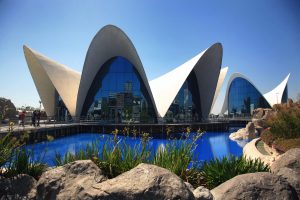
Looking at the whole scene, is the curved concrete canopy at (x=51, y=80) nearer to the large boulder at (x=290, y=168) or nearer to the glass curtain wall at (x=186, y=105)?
the glass curtain wall at (x=186, y=105)

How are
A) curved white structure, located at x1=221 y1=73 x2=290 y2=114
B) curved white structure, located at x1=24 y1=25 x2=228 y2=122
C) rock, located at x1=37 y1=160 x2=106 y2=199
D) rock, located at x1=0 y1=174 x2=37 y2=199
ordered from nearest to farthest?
1. rock, located at x1=37 y1=160 x2=106 y2=199
2. rock, located at x1=0 y1=174 x2=37 y2=199
3. curved white structure, located at x1=24 y1=25 x2=228 y2=122
4. curved white structure, located at x1=221 y1=73 x2=290 y2=114

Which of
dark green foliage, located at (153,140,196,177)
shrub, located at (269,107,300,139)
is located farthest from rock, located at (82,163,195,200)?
shrub, located at (269,107,300,139)

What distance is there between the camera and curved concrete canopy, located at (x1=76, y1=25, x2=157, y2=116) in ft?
94.3

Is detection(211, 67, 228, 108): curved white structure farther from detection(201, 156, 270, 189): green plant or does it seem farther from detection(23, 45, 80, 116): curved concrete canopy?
detection(201, 156, 270, 189): green plant

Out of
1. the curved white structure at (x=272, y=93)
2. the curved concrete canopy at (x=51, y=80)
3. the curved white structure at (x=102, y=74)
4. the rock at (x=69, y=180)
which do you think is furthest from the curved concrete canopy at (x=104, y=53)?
the curved white structure at (x=272, y=93)

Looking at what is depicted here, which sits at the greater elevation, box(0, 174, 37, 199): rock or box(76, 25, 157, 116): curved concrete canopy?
box(76, 25, 157, 116): curved concrete canopy

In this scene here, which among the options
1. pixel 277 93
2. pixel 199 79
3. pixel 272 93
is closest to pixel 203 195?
pixel 199 79

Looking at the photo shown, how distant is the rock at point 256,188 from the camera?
326 cm

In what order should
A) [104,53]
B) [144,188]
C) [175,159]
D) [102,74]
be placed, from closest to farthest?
[144,188]
[175,159]
[104,53]
[102,74]

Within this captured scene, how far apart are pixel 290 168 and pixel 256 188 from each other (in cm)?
121

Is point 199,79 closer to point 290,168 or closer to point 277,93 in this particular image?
point 277,93

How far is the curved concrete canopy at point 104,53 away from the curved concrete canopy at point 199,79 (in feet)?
8.40

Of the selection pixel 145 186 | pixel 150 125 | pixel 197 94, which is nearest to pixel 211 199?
pixel 145 186

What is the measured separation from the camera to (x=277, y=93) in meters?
54.8
